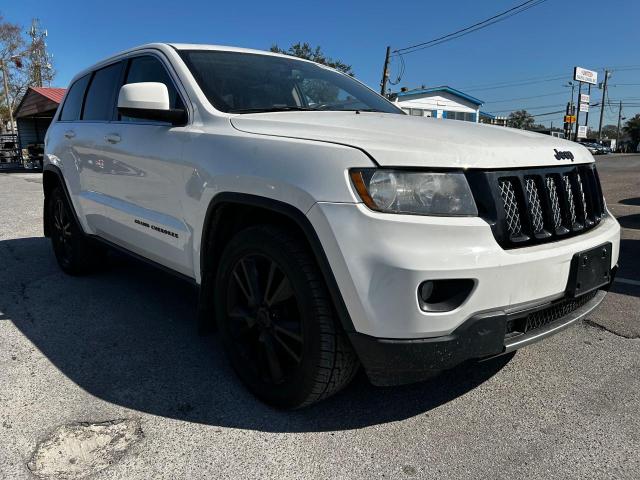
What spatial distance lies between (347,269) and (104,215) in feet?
8.19

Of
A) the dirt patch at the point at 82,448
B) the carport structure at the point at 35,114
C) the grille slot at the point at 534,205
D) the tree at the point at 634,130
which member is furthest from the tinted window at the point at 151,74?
the tree at the point at 634,130

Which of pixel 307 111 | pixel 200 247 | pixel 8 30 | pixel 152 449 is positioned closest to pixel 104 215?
pixel 200 247

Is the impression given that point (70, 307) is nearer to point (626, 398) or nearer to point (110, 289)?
point (110, 289)

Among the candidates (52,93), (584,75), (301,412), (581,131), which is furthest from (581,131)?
(301,412)

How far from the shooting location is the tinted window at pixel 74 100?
450cm

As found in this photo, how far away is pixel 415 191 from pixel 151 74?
221 centimetres

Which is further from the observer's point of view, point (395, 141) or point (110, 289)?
point (110, 289)

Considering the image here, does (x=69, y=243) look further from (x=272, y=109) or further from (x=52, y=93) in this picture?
(x=52, y=93)

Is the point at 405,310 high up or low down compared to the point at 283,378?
up

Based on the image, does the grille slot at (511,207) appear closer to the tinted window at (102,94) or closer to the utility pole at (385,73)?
the tinted window at (102,94)

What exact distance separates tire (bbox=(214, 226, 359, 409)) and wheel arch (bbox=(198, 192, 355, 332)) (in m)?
0.08

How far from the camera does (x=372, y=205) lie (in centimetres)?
192

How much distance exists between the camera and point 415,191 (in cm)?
196

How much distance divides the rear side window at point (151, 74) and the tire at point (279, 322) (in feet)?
3.47
